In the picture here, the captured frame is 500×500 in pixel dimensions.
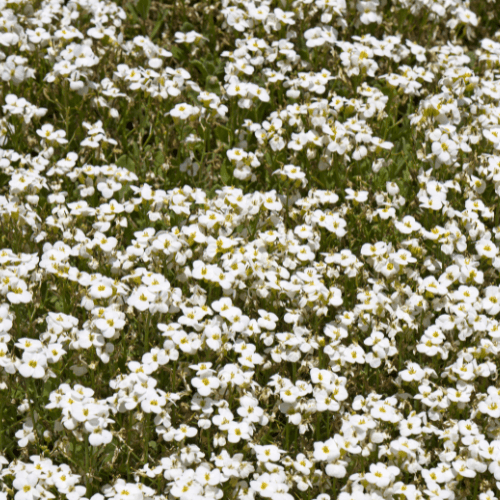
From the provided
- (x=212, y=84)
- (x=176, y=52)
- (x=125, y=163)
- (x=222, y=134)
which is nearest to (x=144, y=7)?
(x=176, y=52)

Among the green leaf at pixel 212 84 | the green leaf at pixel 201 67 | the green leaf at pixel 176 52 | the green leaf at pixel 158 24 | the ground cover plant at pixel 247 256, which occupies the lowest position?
the ground cover plant at pixel 247 256

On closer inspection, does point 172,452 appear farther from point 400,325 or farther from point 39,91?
point 39,91

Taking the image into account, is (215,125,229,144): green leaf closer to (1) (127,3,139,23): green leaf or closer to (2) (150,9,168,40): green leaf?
(2) (150,9,168,40): green leaf

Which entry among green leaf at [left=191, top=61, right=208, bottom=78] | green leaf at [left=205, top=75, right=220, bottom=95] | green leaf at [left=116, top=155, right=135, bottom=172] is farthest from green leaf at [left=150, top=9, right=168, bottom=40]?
green leaf at [left=116, top=155, right=135, bottom=172]

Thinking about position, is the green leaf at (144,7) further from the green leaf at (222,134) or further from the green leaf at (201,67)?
the green leaf at (222,134)

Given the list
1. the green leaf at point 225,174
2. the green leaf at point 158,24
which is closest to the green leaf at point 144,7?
the green leaf at point 158,24

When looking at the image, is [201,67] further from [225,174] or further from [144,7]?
[225,174]

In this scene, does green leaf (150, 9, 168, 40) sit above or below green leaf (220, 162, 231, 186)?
above

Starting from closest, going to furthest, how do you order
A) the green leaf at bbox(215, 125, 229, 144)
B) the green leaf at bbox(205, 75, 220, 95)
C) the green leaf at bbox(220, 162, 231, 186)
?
1. the green leaf at bbox(220, 162, 231, 186)
2. the green leaf at bbox(215, 125, 229, 144)
3. the green leaf at bbox(205, 75, 220, 95)
